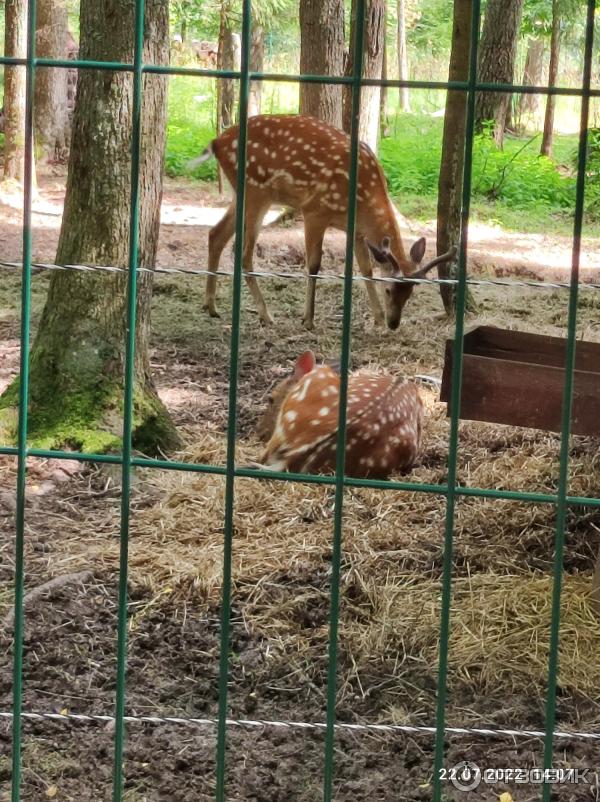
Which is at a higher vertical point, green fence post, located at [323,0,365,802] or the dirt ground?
green fence post, located at [323,0,365,802]

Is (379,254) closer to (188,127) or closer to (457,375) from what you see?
(457,375)

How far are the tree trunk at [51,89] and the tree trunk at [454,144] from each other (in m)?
8.15

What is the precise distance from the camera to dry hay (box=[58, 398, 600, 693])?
150 inches

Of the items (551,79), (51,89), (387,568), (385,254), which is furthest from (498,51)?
(387,568)

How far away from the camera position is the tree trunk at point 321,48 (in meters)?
10.6

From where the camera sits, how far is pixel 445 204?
7820 millimetres

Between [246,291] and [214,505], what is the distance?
4375mm

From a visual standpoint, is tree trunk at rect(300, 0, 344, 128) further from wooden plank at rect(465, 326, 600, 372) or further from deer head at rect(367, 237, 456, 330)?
wooden plank at rect(465, 326, 600, 372)

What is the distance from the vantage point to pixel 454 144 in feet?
25.4

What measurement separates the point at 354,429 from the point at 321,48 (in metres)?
6.32

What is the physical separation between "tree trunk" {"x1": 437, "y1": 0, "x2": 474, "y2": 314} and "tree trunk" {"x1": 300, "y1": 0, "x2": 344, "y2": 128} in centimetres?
299

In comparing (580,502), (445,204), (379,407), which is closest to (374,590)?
(379,407)

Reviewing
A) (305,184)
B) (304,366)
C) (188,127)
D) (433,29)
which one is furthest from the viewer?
(433,29)

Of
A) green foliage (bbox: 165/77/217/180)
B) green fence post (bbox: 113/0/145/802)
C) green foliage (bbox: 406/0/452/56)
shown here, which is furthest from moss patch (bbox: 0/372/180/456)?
green foliage (bbox: 406/0/452/56)
